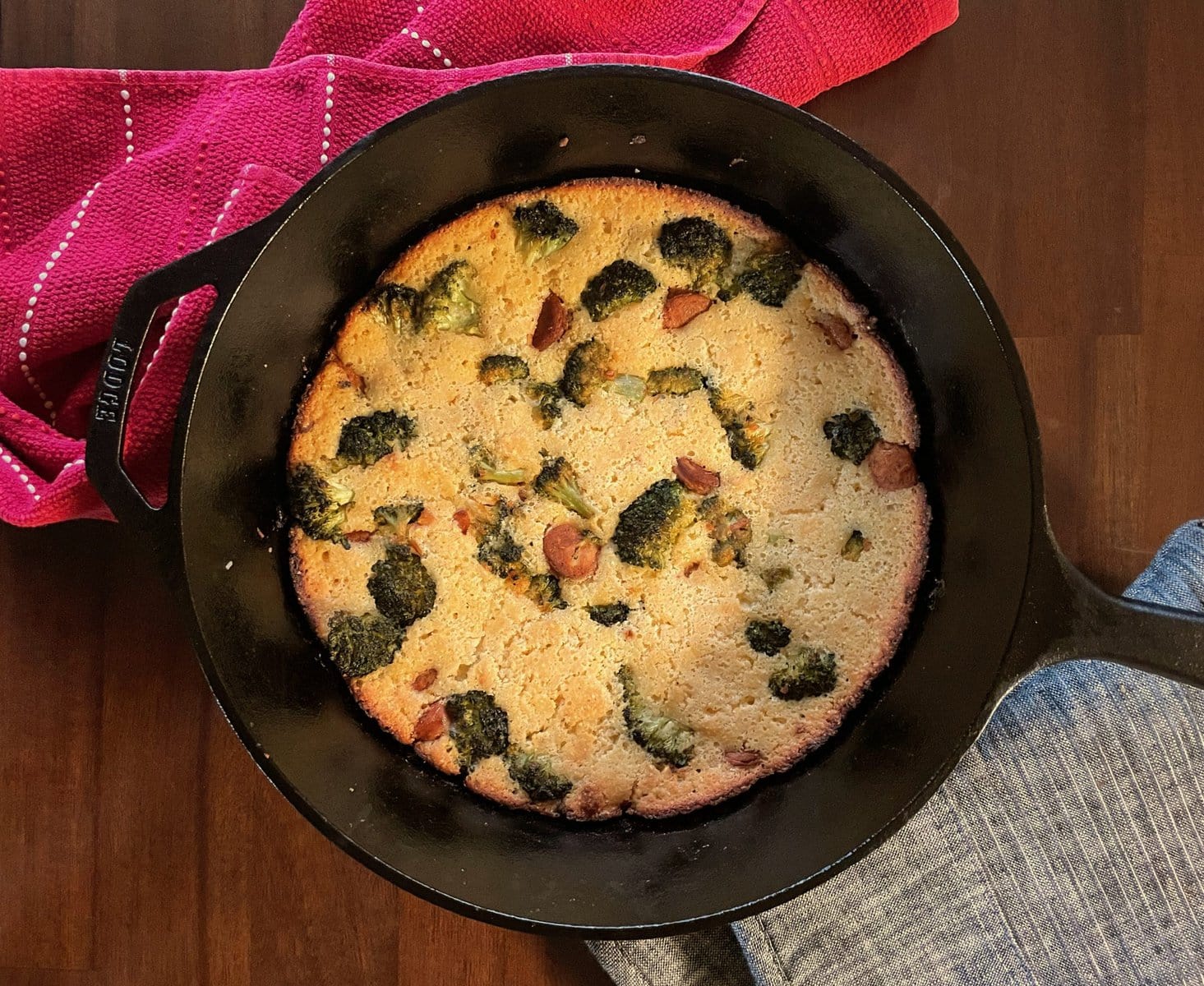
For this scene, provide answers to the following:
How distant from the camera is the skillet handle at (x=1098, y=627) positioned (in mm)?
1719

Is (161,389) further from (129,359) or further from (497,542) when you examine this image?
(497,542)

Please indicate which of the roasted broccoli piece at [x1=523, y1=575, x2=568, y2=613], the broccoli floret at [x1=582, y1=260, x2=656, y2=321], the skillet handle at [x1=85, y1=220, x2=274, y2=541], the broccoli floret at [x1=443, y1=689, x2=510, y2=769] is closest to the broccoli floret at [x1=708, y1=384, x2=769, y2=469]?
the broccoli floret at [x1=582, y1=260, x2=656, y2=321]

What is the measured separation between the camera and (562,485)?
6.97 feet

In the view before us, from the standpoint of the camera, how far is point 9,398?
2100mm

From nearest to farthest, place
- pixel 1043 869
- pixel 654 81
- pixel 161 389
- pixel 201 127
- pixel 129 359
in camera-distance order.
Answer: pixel 129 359
pixel 654 81
pixel 161 389
pixel 201 127
pixel 1043 869

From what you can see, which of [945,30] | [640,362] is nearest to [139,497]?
[640,362]

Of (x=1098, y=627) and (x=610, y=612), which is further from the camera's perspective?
(x=610, y=612)

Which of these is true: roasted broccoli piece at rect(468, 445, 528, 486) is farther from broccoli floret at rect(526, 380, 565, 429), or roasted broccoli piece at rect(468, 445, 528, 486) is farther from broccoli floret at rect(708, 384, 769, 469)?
broccoli floret at rect(708, 384, 769, 469)

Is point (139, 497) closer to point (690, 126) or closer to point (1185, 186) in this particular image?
point (690, 126)

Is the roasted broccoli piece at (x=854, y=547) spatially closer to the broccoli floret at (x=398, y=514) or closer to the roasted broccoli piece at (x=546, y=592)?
the roasted broccoli piece at (x=546, y=592)

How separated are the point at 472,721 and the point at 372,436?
616 mm

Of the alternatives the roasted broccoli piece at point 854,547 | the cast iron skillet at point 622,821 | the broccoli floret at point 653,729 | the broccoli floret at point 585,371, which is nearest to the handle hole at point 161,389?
the cast iron skillet at point 622,821

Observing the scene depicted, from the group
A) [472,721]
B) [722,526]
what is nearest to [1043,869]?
[722,526]

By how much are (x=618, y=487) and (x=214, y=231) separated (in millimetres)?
919
